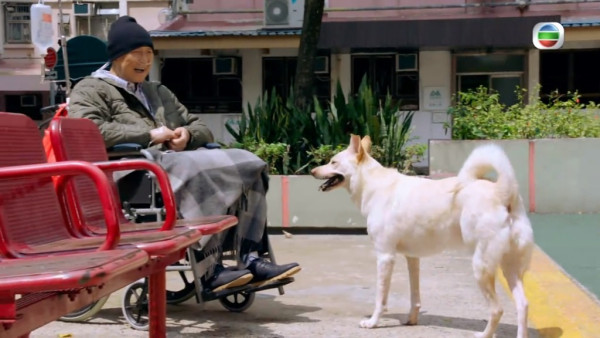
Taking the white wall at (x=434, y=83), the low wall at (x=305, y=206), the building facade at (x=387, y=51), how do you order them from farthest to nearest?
1. the white wall at (x=434, y=83)
2. the building facade at (x=387, y=51)
3. the low wall at (x=305, y=206)

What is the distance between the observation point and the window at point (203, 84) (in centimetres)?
2308

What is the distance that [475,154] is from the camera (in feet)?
15.9

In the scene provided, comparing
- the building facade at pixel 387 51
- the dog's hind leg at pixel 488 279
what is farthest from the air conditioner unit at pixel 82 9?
the dog's hind leg at pixel 488 279

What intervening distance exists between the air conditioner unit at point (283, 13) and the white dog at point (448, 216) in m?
16.5

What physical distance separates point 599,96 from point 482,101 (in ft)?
41.7

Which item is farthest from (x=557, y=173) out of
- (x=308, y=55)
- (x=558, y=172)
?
(x=308, y=55)

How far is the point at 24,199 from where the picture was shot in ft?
11.3

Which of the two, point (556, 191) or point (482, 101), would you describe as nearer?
point (556, 191)

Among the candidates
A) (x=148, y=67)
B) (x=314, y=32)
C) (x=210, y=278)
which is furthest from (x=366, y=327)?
(x=314, y=32)

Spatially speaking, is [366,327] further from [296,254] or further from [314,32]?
[314,32]

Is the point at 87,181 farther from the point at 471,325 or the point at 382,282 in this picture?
the point at 471,325

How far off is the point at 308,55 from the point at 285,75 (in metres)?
10.9

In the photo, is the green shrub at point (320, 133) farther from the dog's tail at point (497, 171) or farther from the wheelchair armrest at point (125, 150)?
the dog's tail at point (497, 171)

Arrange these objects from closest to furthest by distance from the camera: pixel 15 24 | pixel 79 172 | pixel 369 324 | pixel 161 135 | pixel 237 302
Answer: pixel 79 172 < pixel 369 324 < pixel 161 135 < pixel 237 302 < pixel 15 24
